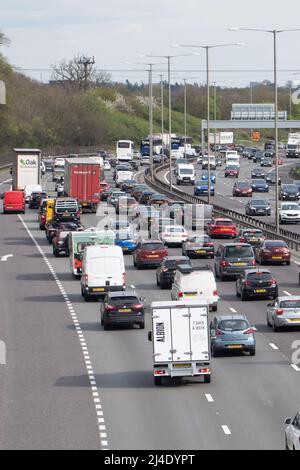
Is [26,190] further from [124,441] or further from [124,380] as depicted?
[124,441]

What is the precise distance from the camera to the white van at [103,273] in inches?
2291

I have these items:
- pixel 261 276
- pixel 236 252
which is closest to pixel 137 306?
pixel 261 276

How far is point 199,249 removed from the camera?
73.7 m

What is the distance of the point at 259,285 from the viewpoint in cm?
5722

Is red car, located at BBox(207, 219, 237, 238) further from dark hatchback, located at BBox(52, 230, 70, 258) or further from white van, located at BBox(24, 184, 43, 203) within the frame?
white van, located at BBox(24, 184, 43, 203)

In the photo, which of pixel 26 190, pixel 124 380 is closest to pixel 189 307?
pixel 124 380

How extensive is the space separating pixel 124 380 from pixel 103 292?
1787cm

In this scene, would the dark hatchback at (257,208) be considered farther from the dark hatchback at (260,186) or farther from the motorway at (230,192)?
the dark hatchback at (260,186)

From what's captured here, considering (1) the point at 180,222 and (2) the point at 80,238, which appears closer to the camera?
(2) the point at 80,238

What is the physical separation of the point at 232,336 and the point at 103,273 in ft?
48.4

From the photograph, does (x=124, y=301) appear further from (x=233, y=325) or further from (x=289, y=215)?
(x=289, y=215)

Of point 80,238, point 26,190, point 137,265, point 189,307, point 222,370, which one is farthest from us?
point 26,190

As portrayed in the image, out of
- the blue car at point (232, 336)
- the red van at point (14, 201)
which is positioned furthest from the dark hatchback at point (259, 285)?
the red van at point (14, 201)

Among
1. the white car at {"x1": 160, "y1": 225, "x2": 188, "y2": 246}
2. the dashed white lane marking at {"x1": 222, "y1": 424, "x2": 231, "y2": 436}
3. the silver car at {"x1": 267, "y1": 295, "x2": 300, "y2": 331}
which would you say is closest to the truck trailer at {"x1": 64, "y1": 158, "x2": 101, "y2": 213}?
the white car at {"x1": 160, "y1": 225, "x2": 188, "y2": 246}
